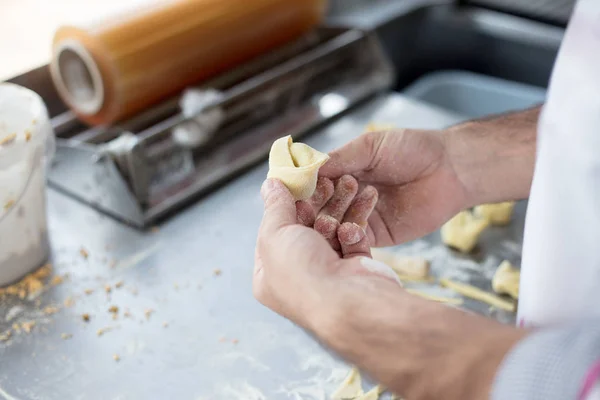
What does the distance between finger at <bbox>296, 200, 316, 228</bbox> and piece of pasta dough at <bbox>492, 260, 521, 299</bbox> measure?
1.35 ft

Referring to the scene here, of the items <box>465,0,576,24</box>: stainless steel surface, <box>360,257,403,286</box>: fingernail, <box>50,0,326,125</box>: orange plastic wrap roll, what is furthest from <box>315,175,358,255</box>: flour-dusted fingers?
<box>465,0,576,24</box>: stainless steel surface

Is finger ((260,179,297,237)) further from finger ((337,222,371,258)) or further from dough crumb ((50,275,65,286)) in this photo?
dough crumb ((50,275,65,286))

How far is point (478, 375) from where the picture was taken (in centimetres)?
55

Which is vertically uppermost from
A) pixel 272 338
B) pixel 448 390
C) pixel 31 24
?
pixel 31 24

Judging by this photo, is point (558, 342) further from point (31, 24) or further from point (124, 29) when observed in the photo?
point (31, 24)

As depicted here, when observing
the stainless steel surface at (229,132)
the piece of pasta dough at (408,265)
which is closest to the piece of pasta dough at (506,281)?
the piece of pasta dough at (408,265)

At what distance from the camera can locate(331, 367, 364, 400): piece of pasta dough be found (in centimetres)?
90

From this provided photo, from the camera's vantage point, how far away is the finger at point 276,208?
2.36 feet

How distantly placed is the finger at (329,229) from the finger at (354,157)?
12 centimetres

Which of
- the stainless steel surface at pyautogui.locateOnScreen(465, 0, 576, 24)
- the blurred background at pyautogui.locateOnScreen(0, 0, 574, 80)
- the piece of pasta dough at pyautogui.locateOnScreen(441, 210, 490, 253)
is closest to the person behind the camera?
the piece of pasta dough at pyautogui.locateOnScreen(441, 210, 490, 253)

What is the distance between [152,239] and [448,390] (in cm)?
75

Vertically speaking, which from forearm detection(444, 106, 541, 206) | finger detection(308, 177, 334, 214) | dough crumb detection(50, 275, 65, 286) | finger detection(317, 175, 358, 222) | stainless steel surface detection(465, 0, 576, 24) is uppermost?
finger detection(308, 177, 334, 214)

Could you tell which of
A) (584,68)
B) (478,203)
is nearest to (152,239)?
(478,203)

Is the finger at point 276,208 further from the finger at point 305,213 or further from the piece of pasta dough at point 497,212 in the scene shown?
the piece of pasta dough at point 497,212
